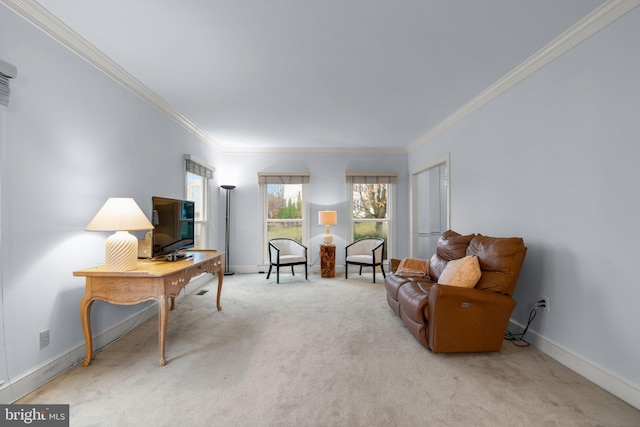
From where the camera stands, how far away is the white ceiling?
6.38 ft

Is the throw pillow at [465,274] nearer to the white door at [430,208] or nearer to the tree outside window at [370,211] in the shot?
the tree outside window at [370,211]

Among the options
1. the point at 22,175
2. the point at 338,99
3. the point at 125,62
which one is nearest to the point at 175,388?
the point at 22,175

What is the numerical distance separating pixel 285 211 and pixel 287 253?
925mm

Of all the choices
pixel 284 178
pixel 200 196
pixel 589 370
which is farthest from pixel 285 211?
pixel 589 370

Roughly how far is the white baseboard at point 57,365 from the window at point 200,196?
1918 mm

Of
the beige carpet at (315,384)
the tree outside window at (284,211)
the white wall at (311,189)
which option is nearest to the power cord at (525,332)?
the beige carpet at (315,384)

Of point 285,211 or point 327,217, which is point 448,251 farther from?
point 285,211

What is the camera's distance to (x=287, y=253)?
216 inches

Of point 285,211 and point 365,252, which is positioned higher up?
point 285,211

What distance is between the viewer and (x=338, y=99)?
3.46 metres

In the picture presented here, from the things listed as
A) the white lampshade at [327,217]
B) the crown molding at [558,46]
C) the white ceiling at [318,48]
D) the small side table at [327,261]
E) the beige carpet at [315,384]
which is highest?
the white ceiling at [318,48]

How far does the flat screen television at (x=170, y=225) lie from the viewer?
2.85 metres

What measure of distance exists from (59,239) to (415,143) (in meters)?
5.20

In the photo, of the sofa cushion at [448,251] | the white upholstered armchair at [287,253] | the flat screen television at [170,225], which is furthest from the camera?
the white upholstered armchair at [287,253]
